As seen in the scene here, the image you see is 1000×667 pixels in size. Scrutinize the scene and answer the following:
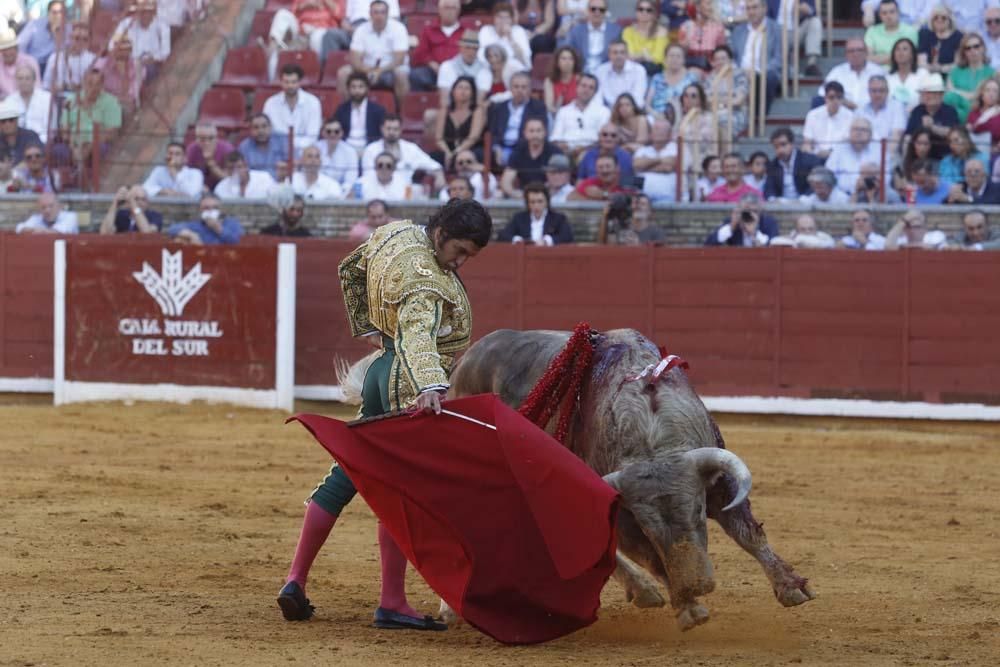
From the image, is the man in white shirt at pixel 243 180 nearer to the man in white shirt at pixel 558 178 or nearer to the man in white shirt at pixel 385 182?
the man in white shirt at pixel 385 182

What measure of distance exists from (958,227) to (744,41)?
7.76 feet

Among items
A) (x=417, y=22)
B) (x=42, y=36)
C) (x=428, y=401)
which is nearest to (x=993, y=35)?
(x=417, y=22)

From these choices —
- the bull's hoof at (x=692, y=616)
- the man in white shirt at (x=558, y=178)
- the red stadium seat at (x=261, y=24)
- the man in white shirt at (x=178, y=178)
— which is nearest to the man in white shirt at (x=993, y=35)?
the man in white shirt at (x=558, y=178)

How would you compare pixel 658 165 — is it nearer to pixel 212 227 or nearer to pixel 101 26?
pixel 212 227

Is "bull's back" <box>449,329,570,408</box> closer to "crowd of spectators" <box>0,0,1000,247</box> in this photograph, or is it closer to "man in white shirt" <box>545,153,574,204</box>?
"crowd of spectators" <box>0,0,1000,247</box>

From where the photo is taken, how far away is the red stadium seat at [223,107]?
13469 millimetres

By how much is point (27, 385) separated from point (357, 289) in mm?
7722

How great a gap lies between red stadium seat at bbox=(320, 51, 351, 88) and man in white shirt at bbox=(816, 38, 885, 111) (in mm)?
3882

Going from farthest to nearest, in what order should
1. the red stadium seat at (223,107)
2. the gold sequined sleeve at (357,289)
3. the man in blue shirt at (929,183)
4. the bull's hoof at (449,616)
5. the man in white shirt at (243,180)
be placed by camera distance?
the red stadium seat at (223,107), the man in white shirt at (243,180), the man in blue shirt at (929,183), the bull's hoof at (449,616), the gold sequined sleeve at (357,289)

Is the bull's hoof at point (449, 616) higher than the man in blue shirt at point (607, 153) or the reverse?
the reverse

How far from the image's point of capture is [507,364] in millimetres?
5258

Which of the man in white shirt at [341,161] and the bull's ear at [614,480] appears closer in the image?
the bull's ear at [614,480]

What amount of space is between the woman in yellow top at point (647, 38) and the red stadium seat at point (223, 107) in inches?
125

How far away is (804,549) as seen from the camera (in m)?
6.34
